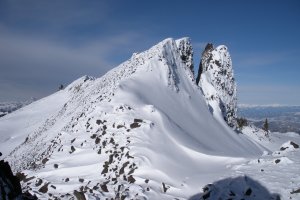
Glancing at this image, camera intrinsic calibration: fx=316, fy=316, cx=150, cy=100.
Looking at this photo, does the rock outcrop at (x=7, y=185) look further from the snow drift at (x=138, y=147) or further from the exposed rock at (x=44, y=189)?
the exposed rock at (x=44, y=189)

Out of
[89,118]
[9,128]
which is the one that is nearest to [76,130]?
[89,118]

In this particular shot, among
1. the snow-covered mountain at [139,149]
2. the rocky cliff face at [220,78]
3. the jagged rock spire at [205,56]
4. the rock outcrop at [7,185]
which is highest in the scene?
the jagged rock spire at [205,56]

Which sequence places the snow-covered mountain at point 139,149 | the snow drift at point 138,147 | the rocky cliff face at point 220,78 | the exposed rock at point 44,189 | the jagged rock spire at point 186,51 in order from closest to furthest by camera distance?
1. the exposed rock at point 44,189
2. the snow-covered mountain at point 139,149
3. the snow drift at point 138,147
4. the jagged rock spire at point 186,51
5. the rocky cliff face at point 220,78

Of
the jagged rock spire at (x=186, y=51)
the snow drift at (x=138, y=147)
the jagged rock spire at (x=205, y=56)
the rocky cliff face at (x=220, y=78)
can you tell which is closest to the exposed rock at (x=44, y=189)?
the snow drift at (x=138, y=147)

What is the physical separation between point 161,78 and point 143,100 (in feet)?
23.4

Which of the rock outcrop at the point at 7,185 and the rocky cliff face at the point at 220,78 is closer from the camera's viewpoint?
the rock outcrop at the point at 7,185

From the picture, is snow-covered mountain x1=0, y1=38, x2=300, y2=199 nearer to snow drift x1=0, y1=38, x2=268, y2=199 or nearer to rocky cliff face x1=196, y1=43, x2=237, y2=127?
snow drift x1=0, y1=38, x2=268, y2=199

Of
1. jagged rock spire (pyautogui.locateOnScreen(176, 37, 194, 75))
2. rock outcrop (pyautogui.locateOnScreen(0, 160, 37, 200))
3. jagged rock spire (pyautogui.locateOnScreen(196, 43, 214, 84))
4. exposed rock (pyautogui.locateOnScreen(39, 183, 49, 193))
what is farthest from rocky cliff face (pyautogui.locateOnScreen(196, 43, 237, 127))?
rock outcrop (pyautogui.locateOnScreen(0, 160, 37, 200))

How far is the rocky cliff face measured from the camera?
171 feet

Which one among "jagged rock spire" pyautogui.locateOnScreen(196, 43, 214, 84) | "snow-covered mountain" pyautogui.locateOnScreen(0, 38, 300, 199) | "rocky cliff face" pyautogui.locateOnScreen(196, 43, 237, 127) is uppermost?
"jagged rock spire" pyautogui.locateOnScreen(196, 43, 214, 84)

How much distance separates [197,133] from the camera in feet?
107

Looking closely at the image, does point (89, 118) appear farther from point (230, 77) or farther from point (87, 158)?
point (230, 77)

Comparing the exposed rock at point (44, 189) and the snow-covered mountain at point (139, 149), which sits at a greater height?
the snow-covered mountain at point (139, 149)

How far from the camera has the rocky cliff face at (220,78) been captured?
52219 millimetres
